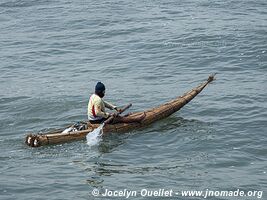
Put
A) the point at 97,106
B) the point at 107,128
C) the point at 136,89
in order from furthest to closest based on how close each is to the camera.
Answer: the point at 136,89
the point at 107,128
the point at 97,106

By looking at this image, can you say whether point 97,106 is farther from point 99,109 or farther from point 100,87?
point 100,87

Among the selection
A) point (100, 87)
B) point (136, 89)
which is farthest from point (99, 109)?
point (136, 89)

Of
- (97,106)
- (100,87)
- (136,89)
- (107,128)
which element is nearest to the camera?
(100,87)

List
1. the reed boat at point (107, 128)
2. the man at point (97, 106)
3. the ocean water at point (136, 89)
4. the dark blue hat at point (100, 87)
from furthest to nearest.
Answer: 1. the man at point (97, 106)
2. the dark blue hat at point (100, 87)
3. the reed boat at point (107, 128)
4. the ocean water at point (136, 89)

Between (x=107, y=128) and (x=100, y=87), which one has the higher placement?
(x=100, y=87)

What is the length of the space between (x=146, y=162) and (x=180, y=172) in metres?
1.21

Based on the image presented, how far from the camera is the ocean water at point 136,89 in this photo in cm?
1512

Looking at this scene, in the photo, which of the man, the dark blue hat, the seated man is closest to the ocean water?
the seated man

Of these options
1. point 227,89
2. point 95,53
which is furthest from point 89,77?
point 227,89

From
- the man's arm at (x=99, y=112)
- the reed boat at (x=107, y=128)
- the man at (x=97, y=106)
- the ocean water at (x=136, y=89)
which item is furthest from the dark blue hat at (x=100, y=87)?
the ocean water at (x=136, y=89)

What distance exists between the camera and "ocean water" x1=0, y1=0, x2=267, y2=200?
15.1m

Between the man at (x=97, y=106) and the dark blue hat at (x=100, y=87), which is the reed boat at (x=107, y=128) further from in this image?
the dark blue hat at (x=100, y=87)

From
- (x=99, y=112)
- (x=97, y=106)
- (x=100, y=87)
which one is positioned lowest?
(x=99, y=112)

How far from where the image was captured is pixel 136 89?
2367 cm
